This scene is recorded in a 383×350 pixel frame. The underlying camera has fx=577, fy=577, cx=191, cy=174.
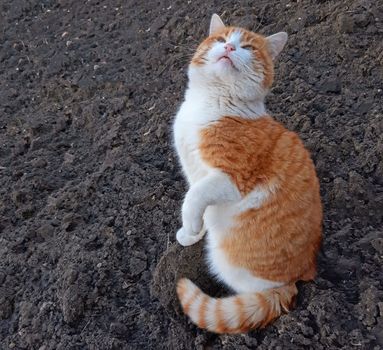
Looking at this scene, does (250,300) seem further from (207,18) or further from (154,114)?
(207,18)

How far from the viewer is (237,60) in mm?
2746

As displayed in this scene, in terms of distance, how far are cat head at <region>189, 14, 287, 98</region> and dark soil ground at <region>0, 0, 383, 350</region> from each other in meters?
0.56

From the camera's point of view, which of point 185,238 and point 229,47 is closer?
point 185,238

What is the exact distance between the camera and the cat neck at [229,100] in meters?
2.69

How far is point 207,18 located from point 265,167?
2234 millimetres

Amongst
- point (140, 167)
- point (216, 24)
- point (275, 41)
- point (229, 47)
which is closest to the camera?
point (229, 47)

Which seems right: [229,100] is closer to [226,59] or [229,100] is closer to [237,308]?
[226,59]

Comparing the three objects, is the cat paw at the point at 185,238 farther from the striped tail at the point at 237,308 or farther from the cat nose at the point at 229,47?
the cat nose at the point at 229,47

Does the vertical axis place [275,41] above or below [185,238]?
above

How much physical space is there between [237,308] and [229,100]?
0.96 metres

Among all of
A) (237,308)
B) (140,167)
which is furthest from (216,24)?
(237,308)

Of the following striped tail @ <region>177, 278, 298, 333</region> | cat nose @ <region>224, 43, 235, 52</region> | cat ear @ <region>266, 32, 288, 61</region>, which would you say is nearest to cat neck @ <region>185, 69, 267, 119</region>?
cat nose @ <region>224, 43, 235, 52</region>

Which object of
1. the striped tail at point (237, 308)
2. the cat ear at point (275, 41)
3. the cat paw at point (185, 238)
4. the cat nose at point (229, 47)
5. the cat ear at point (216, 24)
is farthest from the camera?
the cat ear at point (216, 24)

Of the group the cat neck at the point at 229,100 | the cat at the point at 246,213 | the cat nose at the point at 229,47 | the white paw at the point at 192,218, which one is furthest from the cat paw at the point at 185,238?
the cat nose at the point at 229,47
